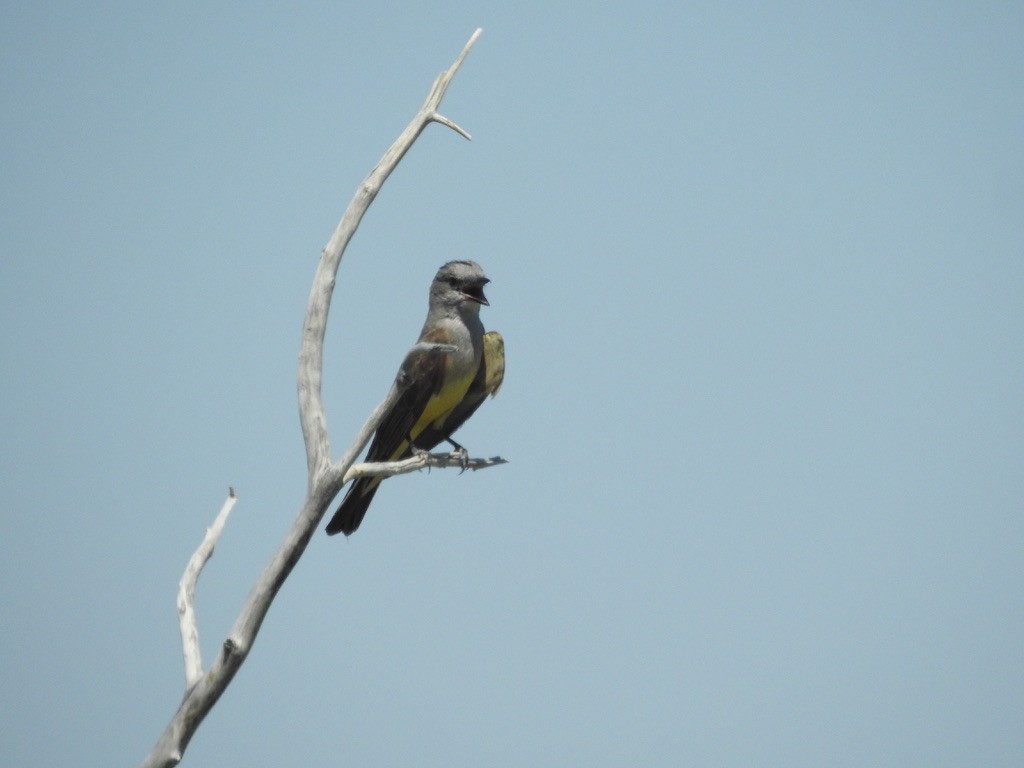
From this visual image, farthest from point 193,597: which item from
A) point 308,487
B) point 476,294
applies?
point 476,294

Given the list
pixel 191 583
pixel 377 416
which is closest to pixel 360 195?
pixel 377 416

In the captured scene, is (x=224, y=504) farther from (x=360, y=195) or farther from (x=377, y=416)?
(x=360, y=195)

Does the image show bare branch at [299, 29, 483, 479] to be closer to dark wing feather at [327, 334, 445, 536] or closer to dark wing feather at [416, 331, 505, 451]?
dark wing feather at [327, 334, 445, 536]

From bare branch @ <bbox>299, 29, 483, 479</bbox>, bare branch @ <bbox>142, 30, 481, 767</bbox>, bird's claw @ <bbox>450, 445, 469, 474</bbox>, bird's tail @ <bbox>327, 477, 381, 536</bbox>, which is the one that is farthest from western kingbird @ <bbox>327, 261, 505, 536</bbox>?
bare branch @ <bbox>299, 29, 483, 479</bbox>

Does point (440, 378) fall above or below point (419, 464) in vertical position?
above

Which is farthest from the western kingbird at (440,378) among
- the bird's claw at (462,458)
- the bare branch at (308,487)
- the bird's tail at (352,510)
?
the bare branch at (308,487)

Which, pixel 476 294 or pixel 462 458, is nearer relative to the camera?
pixel 462 458

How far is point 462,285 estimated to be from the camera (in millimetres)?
9195

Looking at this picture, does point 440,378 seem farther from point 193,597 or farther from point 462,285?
point 193,597

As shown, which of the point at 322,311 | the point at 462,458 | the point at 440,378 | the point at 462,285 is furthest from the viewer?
the point at 462,285

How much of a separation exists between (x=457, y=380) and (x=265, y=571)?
2.55 m

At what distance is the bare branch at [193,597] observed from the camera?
22.3 ft

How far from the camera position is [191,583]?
23.3 ft

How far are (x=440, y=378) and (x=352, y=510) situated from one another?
1067 millimetres
